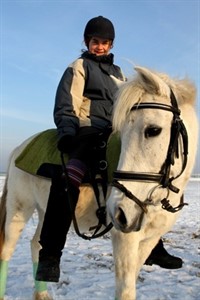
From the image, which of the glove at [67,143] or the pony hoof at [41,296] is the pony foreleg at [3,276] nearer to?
the pony hoof at [41,296]

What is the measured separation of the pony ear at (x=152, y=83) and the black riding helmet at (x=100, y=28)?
132 cm

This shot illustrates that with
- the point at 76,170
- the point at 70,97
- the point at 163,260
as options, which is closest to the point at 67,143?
the point at 76,170

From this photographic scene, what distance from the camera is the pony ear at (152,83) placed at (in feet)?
8.18

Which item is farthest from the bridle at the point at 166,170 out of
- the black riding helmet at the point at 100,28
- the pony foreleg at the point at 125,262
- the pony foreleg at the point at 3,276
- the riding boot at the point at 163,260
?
the pony foreleg at the point at 3,276

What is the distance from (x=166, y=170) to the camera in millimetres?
2451

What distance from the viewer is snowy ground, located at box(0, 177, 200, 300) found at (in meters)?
4.45

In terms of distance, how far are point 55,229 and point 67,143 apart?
0.78m

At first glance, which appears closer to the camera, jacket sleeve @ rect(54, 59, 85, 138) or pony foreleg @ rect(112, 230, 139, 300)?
pony foreleg @ rect(112, 230, 139, 300)

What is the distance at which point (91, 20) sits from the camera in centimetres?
370

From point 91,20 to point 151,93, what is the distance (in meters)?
1.54

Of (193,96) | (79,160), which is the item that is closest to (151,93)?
(193,96)

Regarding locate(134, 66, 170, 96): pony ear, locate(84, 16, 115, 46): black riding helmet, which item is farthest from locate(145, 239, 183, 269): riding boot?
locate(84, 16, 115, 46): black riding helmet

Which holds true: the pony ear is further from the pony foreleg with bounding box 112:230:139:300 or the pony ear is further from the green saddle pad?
the pony foreleg with bounding box 112:230:139:300

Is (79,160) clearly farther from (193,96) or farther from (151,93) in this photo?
(193,96)
